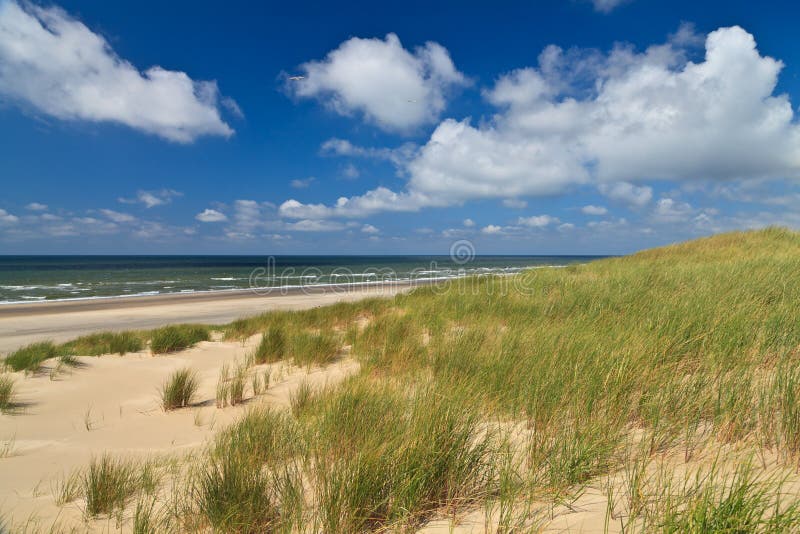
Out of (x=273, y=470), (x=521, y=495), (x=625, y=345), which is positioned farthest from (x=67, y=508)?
(x=625, y=345)

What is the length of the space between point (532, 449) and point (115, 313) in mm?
23279

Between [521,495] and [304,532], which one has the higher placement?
[521,495]

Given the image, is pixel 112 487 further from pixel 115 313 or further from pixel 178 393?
pixel 115 313

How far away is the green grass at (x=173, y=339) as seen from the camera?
28.1 feet

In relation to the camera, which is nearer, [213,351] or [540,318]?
[540,318]

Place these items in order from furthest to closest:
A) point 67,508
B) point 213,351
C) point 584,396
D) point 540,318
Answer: point 213,351 < point 540,318 < point 584,396 < point 67,508

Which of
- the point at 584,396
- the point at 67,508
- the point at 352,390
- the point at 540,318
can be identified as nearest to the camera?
the point at 67,508

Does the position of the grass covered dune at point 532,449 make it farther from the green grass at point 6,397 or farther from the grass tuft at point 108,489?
the green grass at point 6,397

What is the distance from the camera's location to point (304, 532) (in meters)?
2.10

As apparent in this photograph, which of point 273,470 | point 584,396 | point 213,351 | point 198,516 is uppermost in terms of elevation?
point 584,396

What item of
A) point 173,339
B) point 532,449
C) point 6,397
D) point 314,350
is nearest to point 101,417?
point 6,397

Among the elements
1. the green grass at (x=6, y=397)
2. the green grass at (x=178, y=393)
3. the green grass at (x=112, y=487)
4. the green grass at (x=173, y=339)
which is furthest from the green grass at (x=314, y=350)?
the green grass at (x=6, y=397)

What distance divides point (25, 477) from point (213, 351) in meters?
5.69

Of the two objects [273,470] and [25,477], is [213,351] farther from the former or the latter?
[273,470]
